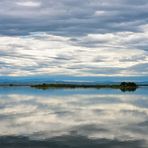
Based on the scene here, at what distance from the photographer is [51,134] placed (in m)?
27.3

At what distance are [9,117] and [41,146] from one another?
13991 millimetres

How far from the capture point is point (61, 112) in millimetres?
41812

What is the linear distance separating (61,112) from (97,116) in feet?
16.2

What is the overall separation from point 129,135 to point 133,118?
940 cm

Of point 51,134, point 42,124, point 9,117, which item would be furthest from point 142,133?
point 9,117

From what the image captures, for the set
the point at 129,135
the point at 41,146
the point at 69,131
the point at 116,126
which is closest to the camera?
the point at 41,146

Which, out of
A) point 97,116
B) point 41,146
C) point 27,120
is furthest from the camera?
point 97,116

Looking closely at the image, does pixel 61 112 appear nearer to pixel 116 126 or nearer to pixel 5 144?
pixel 116 126

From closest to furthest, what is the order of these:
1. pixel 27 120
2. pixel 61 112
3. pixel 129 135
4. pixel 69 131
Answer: pixel 129 135
pixel 69 131
pixel 27 120
pixel 61 112

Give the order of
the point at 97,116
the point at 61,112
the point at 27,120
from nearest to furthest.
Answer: the point at 27,120, the point at 97,116, the point at 61,112

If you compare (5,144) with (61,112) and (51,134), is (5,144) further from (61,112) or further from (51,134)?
(61,112)

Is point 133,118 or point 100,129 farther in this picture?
point 133,118

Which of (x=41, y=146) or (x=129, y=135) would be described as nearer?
(x=41, y=146)

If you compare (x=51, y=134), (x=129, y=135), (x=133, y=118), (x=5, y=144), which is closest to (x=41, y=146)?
(x=5, y=144)
